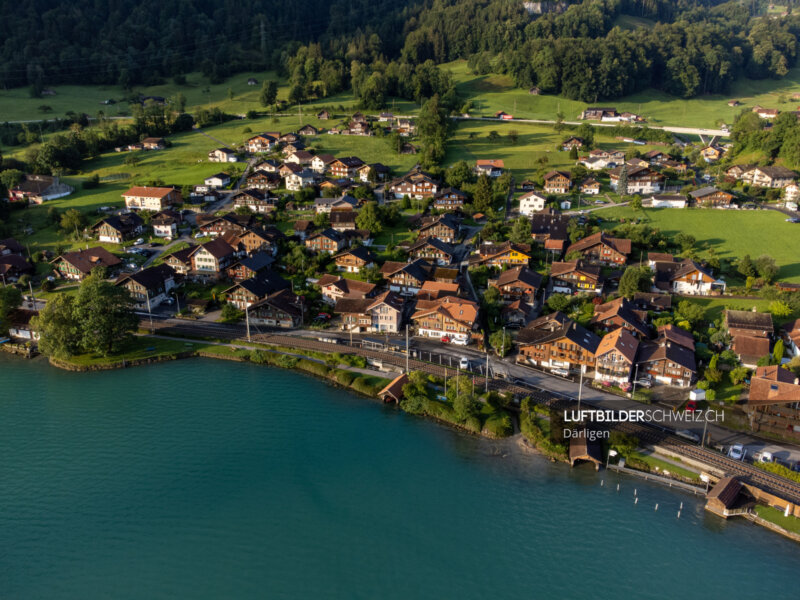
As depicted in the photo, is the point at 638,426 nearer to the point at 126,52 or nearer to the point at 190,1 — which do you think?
the point at 126,52

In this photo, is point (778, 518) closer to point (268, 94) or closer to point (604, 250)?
point (604, 250)

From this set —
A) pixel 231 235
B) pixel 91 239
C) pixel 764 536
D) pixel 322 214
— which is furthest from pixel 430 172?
pixel 764 536

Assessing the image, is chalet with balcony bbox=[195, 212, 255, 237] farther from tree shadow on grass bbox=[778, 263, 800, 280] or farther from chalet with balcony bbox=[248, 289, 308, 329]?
tree shadow on grass bbox=[778, 263, 800, 280]

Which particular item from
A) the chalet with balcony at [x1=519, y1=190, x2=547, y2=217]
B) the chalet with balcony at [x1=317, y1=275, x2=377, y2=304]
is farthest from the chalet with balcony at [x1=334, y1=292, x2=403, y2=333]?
the chalet with balcony at [x1=519, y1=190, x2=547, y2=217]

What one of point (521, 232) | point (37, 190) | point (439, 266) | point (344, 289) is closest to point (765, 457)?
point (344, 289)

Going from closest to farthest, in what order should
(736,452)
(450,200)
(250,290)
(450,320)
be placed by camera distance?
1. (736,452)
2. (450,320)
3. (250,290)
4. (450,200)

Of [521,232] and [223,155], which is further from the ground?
[223,155]

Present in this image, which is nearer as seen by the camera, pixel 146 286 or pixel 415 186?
pixel 146 286

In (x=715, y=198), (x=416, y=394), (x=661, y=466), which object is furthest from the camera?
(x=715, y=198)
